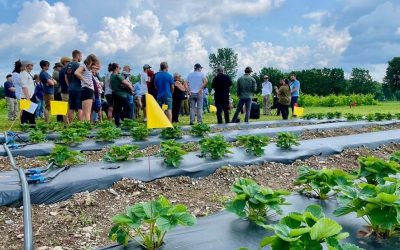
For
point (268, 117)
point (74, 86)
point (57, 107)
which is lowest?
point (268, 117)

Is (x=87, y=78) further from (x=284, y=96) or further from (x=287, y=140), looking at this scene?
(x=284, y=96)

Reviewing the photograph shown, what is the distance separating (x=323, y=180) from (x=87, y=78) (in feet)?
18.1

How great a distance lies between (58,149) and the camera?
4.09 metres

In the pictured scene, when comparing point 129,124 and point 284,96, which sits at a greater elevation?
point 284,96

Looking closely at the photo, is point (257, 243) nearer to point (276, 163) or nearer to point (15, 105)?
point (276, 163)

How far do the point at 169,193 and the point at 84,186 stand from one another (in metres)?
0.77

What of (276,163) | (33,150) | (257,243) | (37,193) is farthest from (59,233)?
(33,150)

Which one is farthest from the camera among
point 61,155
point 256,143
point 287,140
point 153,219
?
point 287,140

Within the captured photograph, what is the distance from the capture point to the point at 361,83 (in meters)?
54.4

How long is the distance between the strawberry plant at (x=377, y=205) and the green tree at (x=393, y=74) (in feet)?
212

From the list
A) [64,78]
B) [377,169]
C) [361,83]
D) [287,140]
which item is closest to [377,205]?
[377,169]

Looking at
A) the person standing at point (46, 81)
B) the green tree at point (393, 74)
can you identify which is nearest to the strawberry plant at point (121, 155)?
the person standing at point (46, 81)

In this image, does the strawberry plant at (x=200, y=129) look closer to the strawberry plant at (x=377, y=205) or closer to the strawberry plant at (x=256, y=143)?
the strawberry plant at (x=256, y=143)

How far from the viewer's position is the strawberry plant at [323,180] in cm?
258
